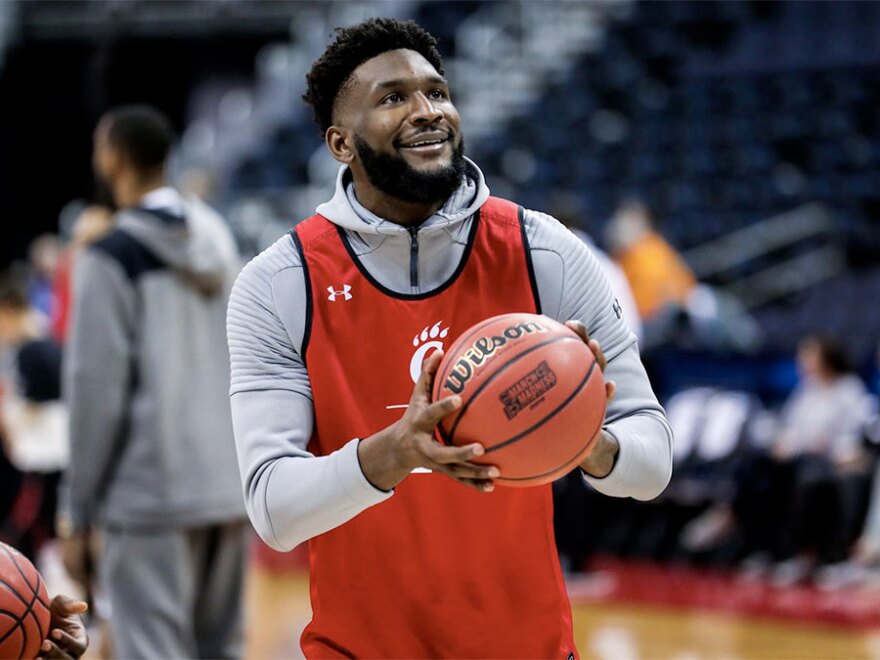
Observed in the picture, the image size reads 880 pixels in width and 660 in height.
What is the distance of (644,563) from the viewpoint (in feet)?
30.4

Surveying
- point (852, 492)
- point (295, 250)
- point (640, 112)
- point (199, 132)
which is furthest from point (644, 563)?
point (199, 132)

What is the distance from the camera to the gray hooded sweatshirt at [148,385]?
4.32 m

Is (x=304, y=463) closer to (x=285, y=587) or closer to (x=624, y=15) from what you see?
(x=285, y=587)

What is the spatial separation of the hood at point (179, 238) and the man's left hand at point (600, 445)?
7.24 ft

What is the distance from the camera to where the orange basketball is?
A: 2387 mm

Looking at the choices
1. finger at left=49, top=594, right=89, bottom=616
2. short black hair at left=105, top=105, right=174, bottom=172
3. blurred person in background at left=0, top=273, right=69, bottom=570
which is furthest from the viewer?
blurred person in background at left=0, top=273, right=69, bottom=570

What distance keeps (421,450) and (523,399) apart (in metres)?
0.21

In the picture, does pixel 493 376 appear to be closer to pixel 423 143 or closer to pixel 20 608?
pixel 423 143

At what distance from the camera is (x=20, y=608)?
2.71 metres

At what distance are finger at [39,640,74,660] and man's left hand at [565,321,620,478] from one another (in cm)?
109

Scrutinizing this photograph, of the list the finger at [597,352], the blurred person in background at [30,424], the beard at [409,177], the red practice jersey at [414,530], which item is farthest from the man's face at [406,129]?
the blurred person in background at [30,424]

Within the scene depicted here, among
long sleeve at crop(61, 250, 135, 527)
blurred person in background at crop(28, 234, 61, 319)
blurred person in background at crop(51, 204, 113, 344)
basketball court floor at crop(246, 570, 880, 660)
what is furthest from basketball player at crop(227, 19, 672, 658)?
blurred person in background at crop(28, 234, 61, 319)

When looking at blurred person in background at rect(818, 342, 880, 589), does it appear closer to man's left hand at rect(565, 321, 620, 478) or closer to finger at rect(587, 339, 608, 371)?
man's left hand at rect(565, 321, 620, 478)

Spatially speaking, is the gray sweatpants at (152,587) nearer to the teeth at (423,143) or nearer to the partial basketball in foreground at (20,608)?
the partial basketball in foreground at (20,608)
